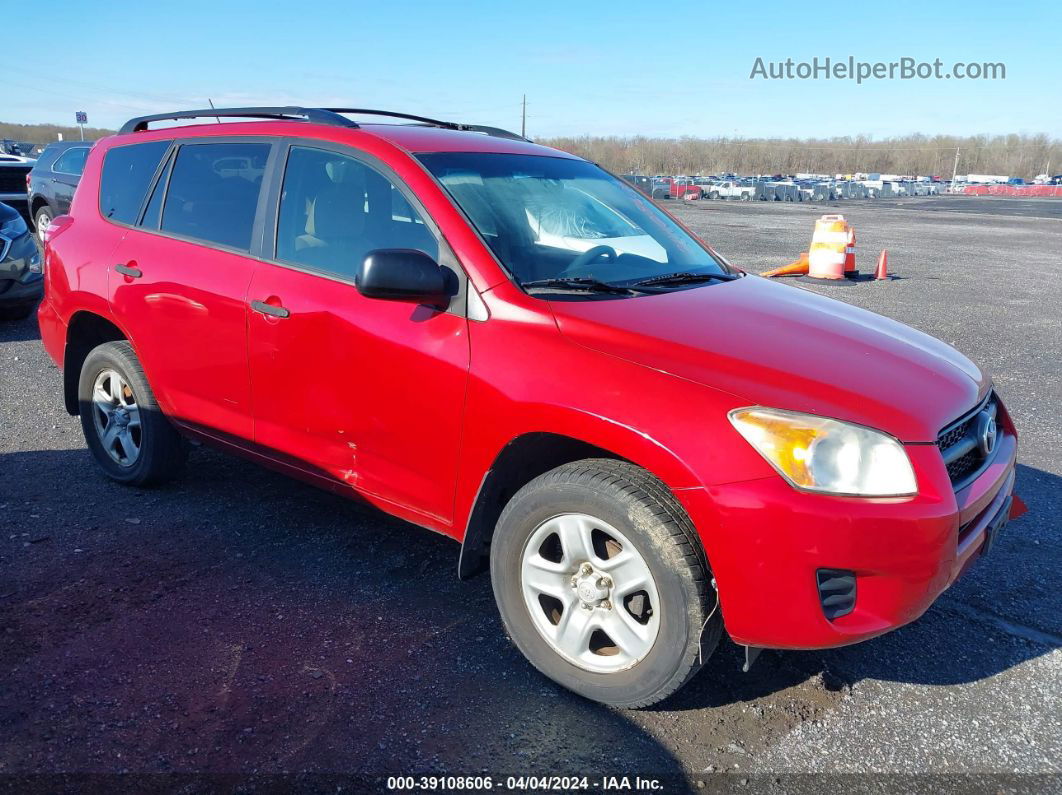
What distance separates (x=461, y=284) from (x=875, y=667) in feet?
6.73

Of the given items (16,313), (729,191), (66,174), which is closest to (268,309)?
(16,313)

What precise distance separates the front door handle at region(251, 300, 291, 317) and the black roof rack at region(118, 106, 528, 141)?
0.83 m

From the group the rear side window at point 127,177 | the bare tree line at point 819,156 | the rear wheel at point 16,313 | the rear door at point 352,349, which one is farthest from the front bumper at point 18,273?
the bare tree line at point 819,156

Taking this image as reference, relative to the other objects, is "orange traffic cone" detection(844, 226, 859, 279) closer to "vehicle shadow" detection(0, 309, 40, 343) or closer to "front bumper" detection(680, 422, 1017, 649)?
"vehicle shadow" detection(0, 309, 40, 343)

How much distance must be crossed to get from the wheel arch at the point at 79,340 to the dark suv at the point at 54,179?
9604 millimetres

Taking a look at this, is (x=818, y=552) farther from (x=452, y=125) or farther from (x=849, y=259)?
(x=849, y=259)

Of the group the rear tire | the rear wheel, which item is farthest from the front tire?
the rear wheel

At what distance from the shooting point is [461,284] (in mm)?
3045

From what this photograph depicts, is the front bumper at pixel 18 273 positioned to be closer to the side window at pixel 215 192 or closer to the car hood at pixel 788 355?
the side window at pixel 215 192

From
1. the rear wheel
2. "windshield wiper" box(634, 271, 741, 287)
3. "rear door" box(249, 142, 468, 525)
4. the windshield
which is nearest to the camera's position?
"rear door" box(249, 142, 468, 525)

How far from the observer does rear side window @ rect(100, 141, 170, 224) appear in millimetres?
4359

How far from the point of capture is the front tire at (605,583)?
2.57 metres

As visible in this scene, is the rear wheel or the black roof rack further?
the rear wheel

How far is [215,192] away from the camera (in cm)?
399
